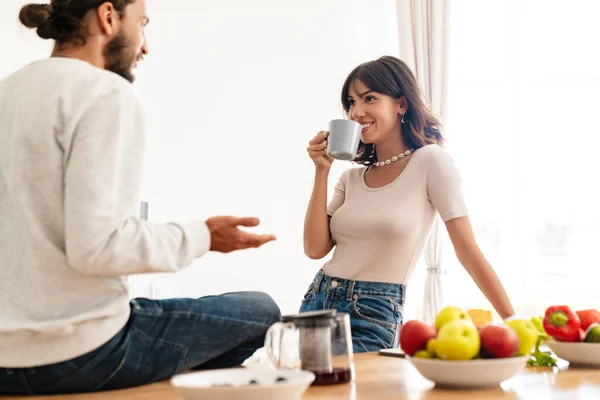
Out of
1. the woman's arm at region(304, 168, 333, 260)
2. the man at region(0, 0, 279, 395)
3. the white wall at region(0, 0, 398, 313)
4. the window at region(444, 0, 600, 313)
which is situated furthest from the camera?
the window at region(444, 0, 600, 313)

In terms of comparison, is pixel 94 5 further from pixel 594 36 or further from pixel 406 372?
pixel 594 36

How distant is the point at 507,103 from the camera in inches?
171

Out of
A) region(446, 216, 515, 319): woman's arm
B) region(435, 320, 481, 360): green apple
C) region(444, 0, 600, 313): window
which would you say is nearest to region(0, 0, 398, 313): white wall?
region(444, 0, 600, 313): window

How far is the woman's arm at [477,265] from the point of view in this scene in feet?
7.04

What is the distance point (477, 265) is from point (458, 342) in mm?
989

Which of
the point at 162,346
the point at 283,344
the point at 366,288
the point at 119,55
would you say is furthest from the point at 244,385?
the point at 366,288

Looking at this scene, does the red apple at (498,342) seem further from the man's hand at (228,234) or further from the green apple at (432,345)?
the man's hand at (228,234)

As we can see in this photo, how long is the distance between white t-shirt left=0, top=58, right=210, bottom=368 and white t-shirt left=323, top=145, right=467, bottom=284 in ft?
3.55

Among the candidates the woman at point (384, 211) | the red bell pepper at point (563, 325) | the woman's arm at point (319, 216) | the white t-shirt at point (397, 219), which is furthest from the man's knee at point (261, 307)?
the woman's arm at point (319, 216)

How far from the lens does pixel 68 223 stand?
120cm

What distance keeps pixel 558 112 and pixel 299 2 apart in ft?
5.43

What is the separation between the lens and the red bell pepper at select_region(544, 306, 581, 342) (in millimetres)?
1542

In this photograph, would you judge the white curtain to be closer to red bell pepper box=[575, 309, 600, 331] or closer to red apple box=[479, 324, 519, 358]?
red bell pepper box=[575, 309, 600, 331]

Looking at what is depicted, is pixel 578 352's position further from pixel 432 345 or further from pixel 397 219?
pixel 397 219
